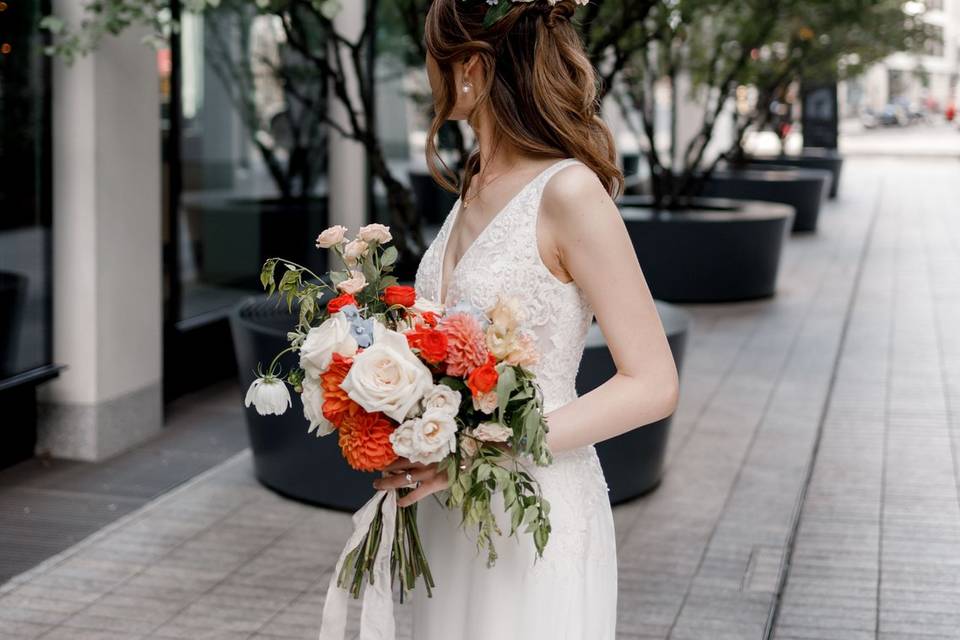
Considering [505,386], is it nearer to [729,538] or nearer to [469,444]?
[469,444]

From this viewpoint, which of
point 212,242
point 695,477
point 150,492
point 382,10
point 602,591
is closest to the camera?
point 602,591

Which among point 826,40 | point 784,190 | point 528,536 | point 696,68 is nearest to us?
point 528,536

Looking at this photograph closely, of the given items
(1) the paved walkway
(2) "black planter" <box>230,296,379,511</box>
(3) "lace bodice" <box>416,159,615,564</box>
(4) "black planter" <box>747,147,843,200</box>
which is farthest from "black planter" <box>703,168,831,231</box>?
(3) "lace bodice" <box>416,159,615,564</box>

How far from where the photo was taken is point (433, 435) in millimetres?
2223

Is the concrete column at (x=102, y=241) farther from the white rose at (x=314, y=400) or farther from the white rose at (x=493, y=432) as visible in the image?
the white rose at (x=493, y=432)

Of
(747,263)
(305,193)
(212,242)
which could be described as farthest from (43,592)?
(747,263)

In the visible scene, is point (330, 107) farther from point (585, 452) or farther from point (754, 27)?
point (585, 452)

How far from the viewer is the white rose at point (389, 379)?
7.20 ft

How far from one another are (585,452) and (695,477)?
444cm

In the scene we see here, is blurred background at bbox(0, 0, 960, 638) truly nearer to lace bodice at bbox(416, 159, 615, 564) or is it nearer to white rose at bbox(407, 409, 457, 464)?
lace bodice at bbox(416, 159, 615, 564)

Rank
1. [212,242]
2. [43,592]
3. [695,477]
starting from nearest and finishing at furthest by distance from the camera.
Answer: [43,592]
[695,477]
[212,242]

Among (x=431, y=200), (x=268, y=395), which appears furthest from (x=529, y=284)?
(x=431, y=200)

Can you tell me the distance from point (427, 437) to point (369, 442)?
0.35 feet

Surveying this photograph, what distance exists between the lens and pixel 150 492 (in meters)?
6.51
